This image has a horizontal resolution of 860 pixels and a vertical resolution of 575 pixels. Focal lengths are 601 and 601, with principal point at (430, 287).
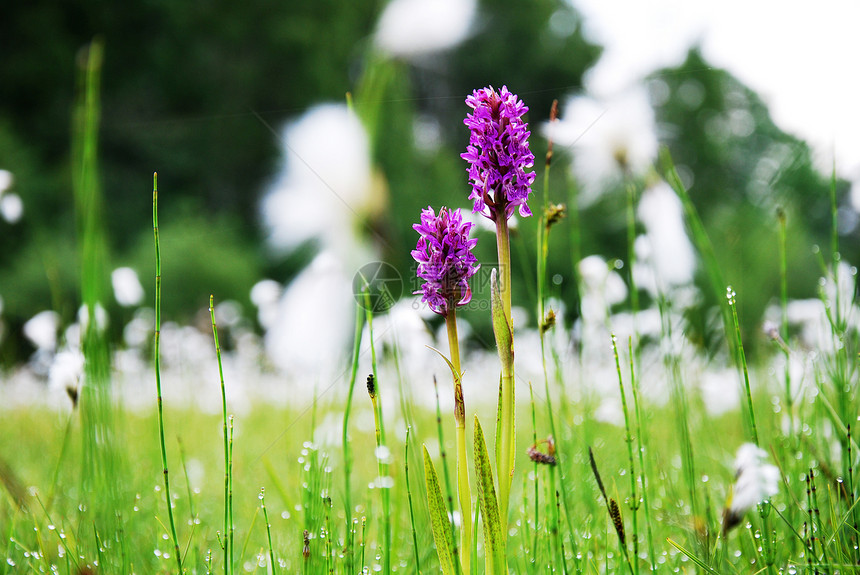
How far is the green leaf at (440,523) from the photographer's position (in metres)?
0.80

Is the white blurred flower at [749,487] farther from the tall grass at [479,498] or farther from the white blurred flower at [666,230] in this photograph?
the white blurred flower at [666,230]

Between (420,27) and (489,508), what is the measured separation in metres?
1.69

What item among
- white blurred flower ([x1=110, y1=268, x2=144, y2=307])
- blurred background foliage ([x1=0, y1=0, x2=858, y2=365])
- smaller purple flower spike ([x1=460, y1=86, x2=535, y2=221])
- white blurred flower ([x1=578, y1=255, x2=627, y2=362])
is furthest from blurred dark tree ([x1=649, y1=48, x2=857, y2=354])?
smaller purple flower spike ([x1=460, y1=86, x2=535, y2=221])

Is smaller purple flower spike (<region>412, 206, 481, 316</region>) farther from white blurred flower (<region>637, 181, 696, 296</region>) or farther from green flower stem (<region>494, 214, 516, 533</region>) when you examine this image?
white blurred flower (<region>637, 181, 696, 296</region>)

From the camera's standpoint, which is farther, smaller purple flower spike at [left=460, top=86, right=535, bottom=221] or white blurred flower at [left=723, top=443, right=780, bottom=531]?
smaller purple flower spike at [left=460, top=86, right=535, bottom=221]

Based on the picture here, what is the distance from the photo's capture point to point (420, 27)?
201 centimetres

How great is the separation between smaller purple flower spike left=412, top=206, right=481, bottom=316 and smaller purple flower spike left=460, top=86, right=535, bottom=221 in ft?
0.15

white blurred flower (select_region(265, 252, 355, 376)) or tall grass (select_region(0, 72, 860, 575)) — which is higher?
white blurred flower (select_region(265, 252, 355, 376))

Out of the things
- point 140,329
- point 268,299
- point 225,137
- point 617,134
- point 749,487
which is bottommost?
point 749,487

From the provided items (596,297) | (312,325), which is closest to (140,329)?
(312,325)

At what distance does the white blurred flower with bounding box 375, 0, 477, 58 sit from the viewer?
6.14 ft

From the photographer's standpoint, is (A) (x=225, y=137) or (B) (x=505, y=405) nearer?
(B) (x=505, y=405)

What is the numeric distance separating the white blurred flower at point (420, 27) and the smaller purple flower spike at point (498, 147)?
1069 millimetres

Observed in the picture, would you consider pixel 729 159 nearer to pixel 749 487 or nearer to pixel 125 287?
pixel 125 287
